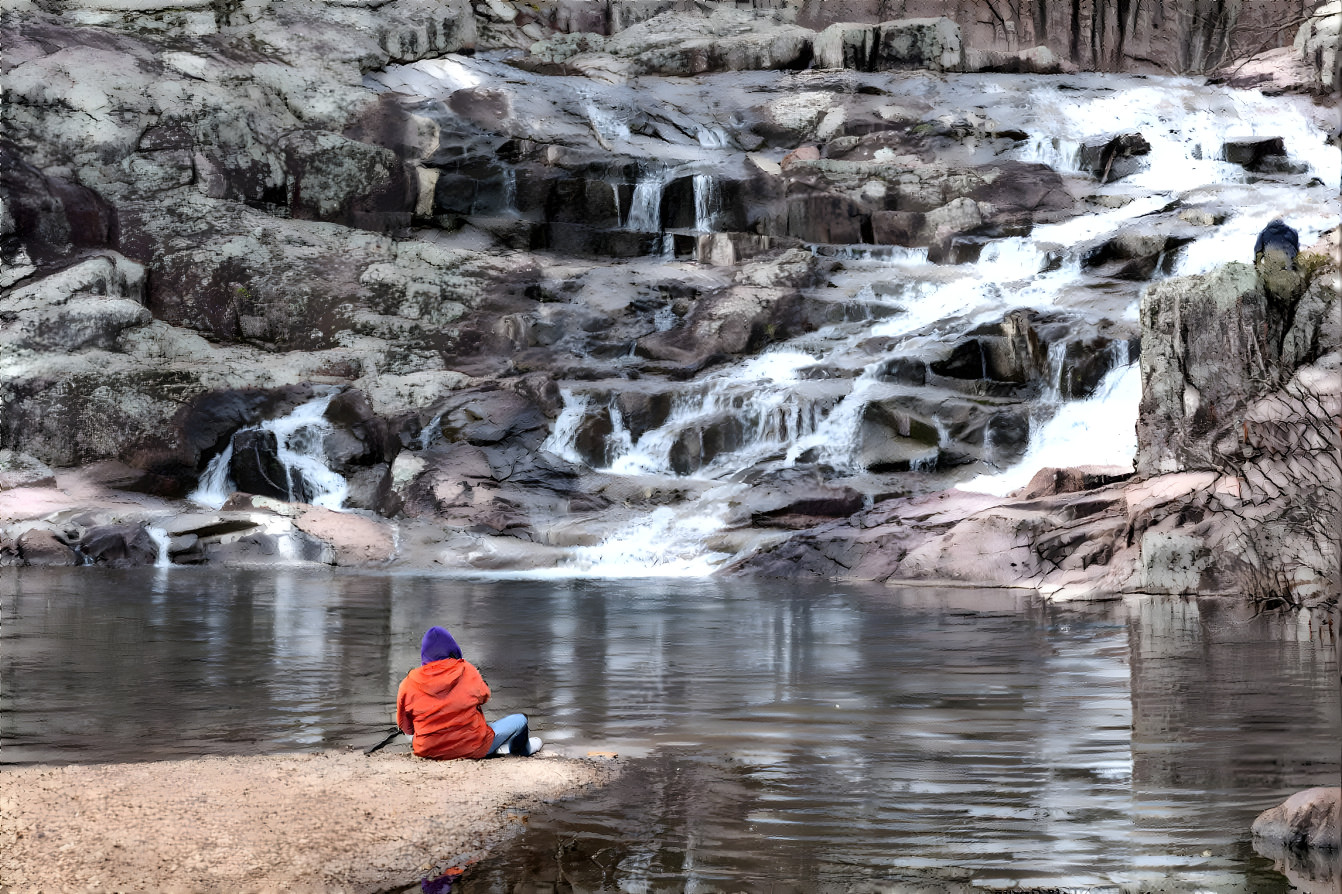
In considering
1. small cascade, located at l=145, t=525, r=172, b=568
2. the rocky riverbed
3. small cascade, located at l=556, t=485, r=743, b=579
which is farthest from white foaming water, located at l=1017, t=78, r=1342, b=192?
small cascade, located at l=145, t=525, r=172, b=568

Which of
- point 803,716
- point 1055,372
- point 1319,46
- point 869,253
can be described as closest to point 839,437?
point 1055,372

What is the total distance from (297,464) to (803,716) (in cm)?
1908

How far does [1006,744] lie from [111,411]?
22746 millimetres

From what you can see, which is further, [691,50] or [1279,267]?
[691,50]

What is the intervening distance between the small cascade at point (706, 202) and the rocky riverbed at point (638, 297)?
0.09 metres

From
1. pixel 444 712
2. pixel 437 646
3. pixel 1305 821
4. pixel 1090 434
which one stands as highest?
pixel 437 646

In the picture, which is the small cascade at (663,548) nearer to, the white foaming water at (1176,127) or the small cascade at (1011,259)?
the small cascade at (1011,259)

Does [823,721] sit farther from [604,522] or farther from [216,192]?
[216,192]

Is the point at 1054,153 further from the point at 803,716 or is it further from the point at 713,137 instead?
the point at 803,716

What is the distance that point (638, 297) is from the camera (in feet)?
101

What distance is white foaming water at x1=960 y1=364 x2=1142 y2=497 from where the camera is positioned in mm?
22297

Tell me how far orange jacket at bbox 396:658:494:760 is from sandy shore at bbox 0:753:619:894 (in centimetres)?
11

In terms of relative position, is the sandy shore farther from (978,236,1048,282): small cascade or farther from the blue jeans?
(978,236,1048,282): small cascade

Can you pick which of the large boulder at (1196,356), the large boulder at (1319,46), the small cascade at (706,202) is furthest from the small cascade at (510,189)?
the large boulder at (1319,46)
